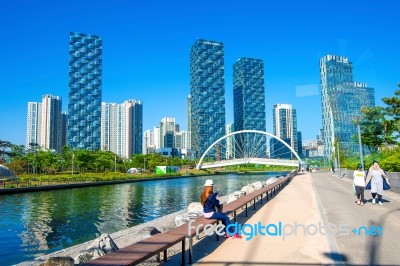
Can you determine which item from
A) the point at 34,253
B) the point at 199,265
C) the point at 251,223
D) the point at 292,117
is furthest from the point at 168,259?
the point at 292,117

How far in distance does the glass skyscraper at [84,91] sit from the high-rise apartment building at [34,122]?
24.3m

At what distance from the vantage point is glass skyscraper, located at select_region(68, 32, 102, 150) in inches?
5463

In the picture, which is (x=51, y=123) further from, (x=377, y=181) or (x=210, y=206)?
(x=210, y=206)

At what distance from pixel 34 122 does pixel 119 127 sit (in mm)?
39623

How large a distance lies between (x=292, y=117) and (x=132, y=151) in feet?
268

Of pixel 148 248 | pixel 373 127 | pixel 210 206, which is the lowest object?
pixel 148 248

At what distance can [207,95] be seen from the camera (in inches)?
7485

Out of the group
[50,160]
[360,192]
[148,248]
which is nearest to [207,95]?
→ [50,160]

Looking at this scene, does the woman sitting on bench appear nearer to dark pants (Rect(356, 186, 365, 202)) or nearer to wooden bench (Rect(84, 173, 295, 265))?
wooden bench (Rect(84, 173, 295, 265))

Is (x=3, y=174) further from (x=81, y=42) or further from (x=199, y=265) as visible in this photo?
(x=81, y=42)

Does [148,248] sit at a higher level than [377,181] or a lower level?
lower

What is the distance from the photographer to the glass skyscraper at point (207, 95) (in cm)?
18650

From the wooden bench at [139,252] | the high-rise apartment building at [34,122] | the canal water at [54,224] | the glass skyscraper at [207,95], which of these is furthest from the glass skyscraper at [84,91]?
the wooden bench at [139,252]

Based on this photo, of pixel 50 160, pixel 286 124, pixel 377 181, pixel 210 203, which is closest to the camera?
pixel 210 203
